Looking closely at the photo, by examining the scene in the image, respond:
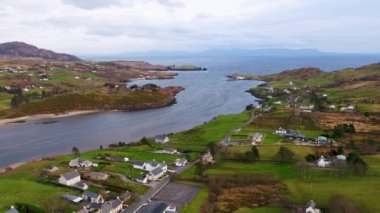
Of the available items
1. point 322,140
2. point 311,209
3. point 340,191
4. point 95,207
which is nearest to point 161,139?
point 322,140

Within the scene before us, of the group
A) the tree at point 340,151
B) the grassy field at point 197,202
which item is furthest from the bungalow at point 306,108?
the grassy field at point 197,202

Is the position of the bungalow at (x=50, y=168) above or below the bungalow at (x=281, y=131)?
below

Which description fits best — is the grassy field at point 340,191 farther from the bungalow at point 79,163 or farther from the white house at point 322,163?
the bungalow at point 79,163

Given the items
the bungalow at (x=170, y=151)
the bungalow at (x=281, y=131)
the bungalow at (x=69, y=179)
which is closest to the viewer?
the bungalow at (x=69, y=179)

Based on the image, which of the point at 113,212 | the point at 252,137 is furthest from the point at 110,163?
the point at 252,137

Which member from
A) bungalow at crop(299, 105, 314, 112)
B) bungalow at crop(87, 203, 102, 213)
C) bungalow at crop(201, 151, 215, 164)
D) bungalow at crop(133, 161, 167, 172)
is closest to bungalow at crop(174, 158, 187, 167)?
bungalow at crop(133, 161, 167, 172)

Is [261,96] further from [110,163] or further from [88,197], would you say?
[88,197]

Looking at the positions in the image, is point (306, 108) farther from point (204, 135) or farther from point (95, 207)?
point (95, 207)
